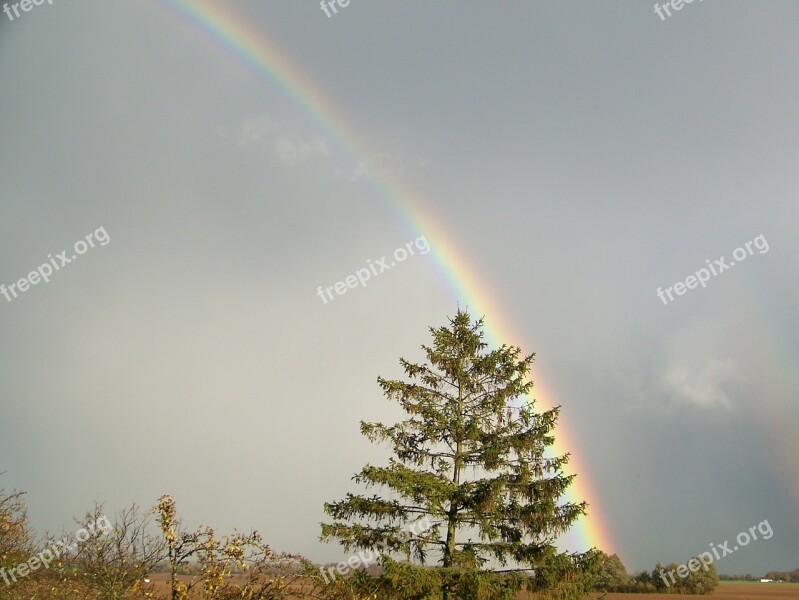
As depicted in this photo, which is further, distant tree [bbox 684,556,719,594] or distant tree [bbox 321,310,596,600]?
distant tree [bbox 684,556,719,594]

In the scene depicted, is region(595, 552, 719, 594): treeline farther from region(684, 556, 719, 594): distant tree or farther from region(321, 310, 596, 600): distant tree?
region(321, 310, 596, 600): distant tree

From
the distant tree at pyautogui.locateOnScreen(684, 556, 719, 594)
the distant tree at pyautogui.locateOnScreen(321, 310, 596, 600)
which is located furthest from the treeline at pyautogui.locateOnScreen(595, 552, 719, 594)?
the distant tree at pyautogui.locateOnScreen(321, 310, 596, 600)

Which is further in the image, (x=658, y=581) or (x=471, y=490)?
(x=658, y=581)

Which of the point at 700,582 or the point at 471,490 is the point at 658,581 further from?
the point at 471,490

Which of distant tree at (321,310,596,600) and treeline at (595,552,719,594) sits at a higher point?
distant tree at (321,310,596,600)

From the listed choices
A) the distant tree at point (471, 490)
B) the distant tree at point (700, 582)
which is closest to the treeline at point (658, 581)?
the distant tree at point (700, 582)

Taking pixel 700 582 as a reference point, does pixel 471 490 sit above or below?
above

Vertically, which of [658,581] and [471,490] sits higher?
[471,490]

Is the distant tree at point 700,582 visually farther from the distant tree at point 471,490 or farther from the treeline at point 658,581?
the distant tree at point 471,490

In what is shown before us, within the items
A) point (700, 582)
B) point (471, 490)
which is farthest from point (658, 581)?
point (471, 490)

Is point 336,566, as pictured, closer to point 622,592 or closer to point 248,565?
point 248,565

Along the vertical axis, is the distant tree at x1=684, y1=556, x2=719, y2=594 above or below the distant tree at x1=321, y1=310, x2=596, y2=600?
below

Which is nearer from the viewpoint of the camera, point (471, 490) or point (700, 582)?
point (471, 490)

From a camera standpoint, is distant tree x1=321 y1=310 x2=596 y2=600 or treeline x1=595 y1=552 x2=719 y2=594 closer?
distant tree x1=321 y1=310 x2=596 y2=600
